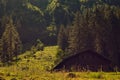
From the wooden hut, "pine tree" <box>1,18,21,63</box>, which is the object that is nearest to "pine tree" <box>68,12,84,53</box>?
"pine tree" <box>1,18,21,63</box>

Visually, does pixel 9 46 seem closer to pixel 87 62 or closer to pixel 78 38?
pixel 78 38

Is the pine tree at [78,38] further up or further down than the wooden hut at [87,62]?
further up

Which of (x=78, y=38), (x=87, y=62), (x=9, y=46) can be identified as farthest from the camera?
(x=9, y=46)

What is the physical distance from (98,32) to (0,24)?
244 ft

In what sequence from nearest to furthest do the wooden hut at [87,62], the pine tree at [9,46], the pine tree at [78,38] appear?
the wooden hut at [87,62], the pine tree at [78,38], the pine tree at [9,46]

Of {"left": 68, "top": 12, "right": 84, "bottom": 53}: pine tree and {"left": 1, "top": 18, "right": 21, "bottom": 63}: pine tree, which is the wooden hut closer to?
{"left": 68, "top": 12, "right": 84, "bottom": 53}: pine tree

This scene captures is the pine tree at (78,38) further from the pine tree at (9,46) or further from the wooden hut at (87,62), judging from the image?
the wooden hut at (87,62)

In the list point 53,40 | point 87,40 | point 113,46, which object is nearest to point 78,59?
point 113,46

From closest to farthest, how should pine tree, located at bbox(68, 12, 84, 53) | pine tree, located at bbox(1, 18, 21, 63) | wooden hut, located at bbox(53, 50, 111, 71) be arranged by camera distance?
wooden hut, located at bbox(53, 50, 111, 71) < pine tree, located at bbox(68, 12, 84, 53) < pine tree, located at bbox(1, 18, 21, 63)

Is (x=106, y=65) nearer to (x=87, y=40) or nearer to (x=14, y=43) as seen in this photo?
(x=87, y=40)

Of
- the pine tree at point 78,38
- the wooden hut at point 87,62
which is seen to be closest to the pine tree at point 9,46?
the pine tree at point 78,38

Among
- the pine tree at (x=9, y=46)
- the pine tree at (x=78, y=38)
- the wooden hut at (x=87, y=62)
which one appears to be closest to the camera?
the wooden hut at (x=87, y=62)

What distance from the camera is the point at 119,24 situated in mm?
88250

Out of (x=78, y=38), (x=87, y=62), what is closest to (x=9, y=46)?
(x=78, y=38)
